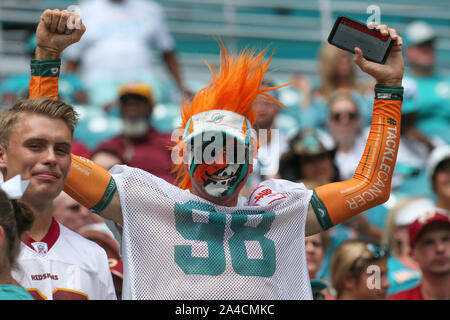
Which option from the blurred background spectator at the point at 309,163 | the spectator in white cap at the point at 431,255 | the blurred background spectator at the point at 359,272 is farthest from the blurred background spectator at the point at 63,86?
the spectator in white cap at the point at 431,255

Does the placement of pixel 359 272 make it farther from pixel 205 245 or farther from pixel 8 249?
pixel 8 249

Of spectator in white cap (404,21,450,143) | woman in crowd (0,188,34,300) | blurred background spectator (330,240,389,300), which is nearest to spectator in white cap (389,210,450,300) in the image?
blurred background spectator (330,240,389,300)

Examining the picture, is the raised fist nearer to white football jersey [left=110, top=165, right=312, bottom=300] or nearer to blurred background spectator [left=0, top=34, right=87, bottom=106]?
white football jersey [left=110, top=165, right=312, bottom=300]

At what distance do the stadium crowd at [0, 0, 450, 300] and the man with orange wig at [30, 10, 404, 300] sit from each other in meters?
0.22

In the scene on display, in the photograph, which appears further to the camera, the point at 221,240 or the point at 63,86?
the point at 63,86

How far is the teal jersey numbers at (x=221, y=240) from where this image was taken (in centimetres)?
287

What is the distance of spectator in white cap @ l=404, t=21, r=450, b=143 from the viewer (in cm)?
732

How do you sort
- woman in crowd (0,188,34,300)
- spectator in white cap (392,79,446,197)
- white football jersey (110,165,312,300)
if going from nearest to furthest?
1. woman in crowd (0,188,34,300)
2. white football jersey (110,165,312,300)
3. spectator in white cap (392,79,446,197)

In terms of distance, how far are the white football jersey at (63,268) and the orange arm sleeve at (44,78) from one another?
544 millimetres

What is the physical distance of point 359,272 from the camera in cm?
432

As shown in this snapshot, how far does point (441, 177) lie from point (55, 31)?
3.49 metres

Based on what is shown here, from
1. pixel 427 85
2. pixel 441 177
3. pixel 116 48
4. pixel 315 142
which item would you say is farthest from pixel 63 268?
pixel 427 85

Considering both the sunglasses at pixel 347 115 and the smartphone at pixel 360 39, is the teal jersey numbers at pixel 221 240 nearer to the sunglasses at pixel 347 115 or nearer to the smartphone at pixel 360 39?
the smartphone at pixel 360 39

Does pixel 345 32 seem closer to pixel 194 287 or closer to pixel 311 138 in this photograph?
pixel 194 287
